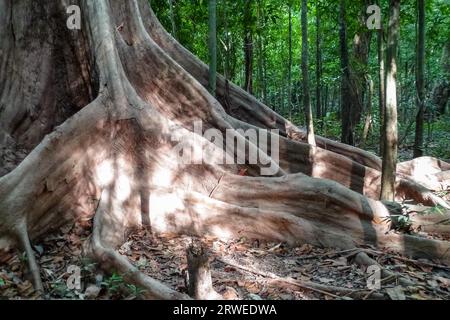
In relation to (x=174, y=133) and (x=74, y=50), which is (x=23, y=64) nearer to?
(x=74, y=50)

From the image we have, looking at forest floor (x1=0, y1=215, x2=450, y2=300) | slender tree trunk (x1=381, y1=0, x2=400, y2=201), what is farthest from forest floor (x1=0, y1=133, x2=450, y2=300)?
slender tree trunk (x1=381, y1=0, x2=400, y2=201)

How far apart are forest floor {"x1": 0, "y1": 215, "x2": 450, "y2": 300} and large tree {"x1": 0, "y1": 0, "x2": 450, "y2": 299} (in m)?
0.13

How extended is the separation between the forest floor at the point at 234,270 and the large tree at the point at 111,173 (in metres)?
0.13

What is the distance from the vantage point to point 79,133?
12.7 ft

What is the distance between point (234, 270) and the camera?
3.61 metres

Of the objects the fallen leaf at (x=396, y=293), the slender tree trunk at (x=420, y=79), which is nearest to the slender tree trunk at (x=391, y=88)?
the fallen leaf at (x=396, y=293)

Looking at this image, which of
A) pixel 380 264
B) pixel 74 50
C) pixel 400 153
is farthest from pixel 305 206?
pixel 400 153

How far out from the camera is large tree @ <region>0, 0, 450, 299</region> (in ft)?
12.0

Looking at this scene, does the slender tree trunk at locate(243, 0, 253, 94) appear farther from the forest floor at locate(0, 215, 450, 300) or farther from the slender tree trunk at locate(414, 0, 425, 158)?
the forest floor at locate(0, 215, 450, 300)

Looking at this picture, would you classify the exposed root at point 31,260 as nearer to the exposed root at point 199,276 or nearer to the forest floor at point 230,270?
the forest floor at point 230,270

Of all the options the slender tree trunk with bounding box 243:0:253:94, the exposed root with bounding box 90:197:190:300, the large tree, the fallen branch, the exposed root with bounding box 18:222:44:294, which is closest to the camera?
the exposed root with bounding box 90:197:190:300

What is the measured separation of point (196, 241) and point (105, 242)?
87cm

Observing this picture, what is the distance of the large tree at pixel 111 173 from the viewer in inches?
144
